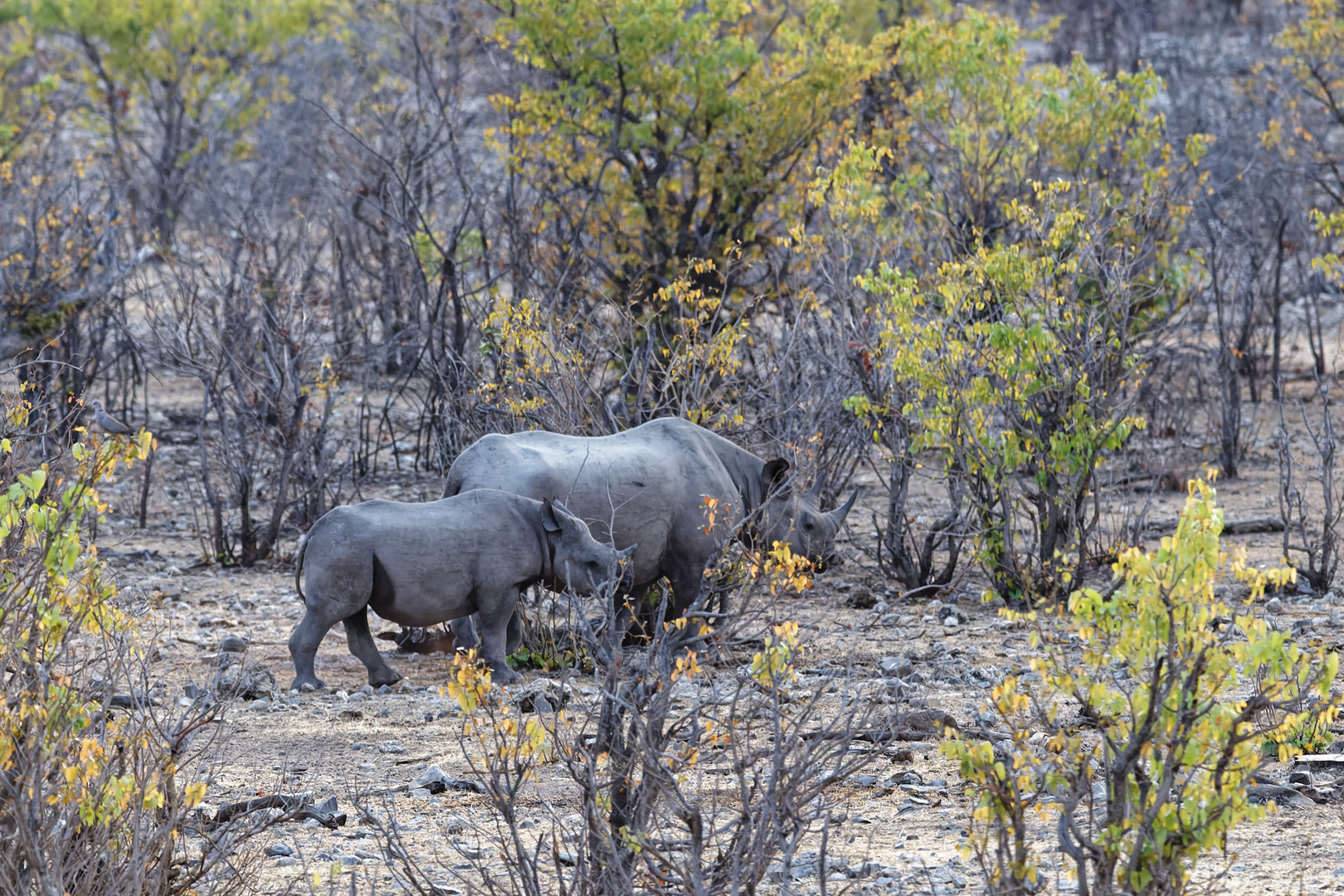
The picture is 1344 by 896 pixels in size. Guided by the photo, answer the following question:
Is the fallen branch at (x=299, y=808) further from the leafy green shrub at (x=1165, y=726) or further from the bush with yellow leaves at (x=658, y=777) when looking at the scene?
the leafy green shrub at (x=1165, y=726)

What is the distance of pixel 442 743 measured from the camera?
21.5ft

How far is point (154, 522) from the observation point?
12.2 meters

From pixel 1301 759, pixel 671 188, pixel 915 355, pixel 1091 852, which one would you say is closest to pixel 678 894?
pixel 1091 852

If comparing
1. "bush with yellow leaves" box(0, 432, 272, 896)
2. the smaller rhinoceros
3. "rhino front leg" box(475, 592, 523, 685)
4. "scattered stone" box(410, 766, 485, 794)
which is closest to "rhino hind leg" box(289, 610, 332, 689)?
the smaller rhinoceros

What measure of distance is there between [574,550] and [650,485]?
2.33 ft

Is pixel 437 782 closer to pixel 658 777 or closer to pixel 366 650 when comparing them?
pixel 366 650

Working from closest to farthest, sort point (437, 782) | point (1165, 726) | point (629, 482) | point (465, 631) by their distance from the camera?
point (1165, 726)
point (437, 782)
point (629, 482)
point (465, 631)

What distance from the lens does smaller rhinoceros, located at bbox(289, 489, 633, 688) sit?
7.17 m

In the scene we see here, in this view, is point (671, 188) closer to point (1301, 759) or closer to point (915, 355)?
point (915, 355)

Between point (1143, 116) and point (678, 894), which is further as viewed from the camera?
point (1143, 116)

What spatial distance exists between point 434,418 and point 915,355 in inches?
196

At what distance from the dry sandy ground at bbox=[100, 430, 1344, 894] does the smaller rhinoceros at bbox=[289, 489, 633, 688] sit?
360 mm

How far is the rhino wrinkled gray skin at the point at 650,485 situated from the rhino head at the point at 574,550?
0.58ft

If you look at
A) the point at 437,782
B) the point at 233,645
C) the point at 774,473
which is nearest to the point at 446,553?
the point at 437,782
